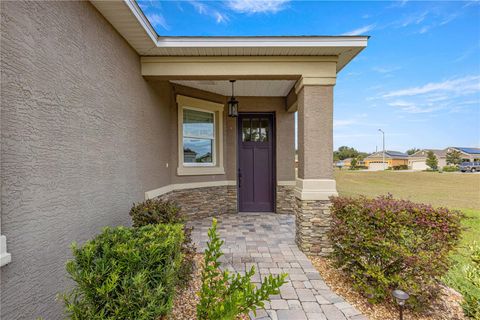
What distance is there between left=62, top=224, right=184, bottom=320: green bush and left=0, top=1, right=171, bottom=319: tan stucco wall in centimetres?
38

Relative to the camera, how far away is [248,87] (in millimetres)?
5605

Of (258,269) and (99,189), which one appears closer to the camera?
(99,189)

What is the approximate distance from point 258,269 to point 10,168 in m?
2.94

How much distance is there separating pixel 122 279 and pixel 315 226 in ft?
9.99

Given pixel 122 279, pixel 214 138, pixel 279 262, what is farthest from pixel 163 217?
pixel 214 138

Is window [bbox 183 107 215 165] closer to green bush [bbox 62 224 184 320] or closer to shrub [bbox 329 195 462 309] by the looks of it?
green bush [bbox 62 224 184 320]

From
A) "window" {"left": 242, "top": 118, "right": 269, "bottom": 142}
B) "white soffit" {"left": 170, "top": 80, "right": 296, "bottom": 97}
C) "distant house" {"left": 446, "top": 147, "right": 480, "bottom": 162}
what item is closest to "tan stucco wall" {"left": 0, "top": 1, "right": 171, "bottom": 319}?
"white soffit" {"left": 170, "top": 80, "right": 296, "bottom": 97}

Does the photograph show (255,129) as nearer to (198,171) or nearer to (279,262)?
(198,171)

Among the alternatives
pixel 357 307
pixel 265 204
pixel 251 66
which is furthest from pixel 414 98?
pixel 357 307

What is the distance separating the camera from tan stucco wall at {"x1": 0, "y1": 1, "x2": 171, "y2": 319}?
1.52 meters

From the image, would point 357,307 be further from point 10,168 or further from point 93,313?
point 10,168

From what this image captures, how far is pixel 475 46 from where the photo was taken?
5352 millimetres

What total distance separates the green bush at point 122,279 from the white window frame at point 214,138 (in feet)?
12.4

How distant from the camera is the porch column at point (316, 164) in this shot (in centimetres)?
368
